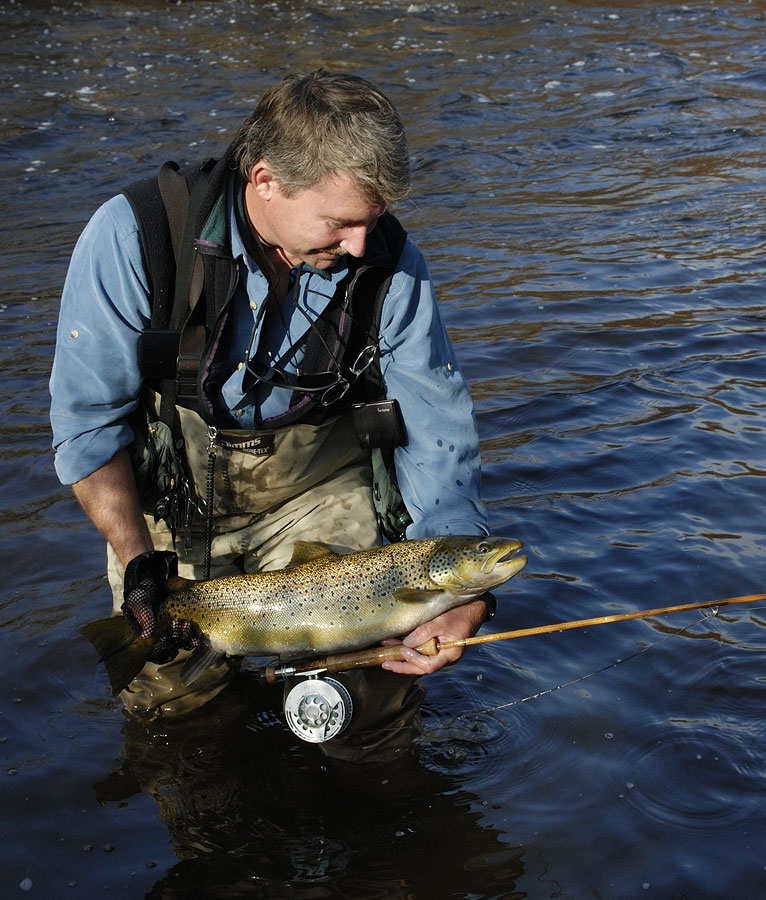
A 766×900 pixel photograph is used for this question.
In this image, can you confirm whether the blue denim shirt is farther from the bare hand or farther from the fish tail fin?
the fish tail fin

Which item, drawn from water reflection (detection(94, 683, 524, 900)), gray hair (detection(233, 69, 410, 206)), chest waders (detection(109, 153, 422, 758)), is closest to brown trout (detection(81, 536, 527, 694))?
chest waders (detection(109, 153, 422, 758))

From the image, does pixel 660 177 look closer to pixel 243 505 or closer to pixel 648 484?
pixel 648 484

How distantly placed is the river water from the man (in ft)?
1.34

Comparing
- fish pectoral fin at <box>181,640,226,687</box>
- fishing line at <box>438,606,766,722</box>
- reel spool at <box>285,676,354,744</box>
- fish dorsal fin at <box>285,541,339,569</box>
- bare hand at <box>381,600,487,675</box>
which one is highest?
fish dorsal fin at <box>285,541,339,569</box>

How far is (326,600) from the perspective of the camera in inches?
145

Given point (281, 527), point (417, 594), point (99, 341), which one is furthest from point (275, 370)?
point (417, 594)

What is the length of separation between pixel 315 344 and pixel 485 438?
3005mm

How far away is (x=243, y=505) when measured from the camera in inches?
162

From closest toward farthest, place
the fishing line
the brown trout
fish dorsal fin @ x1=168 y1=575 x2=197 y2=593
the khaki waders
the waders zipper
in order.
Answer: the brown trout
fish dorsal fin @ x1=168 y1=575 x2=197 y2=593
the waders zipper
the khaki waders
the fishing line

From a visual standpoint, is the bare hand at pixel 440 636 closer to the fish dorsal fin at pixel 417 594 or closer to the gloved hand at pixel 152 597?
the fish dorsal fin at pixel 417 594

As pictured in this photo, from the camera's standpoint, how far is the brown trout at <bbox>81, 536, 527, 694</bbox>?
3.56 m

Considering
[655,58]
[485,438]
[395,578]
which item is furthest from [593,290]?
[655,58]

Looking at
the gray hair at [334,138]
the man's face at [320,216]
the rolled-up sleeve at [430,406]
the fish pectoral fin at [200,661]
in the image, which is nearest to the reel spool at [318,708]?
the fish pectoral fin at [200,661]

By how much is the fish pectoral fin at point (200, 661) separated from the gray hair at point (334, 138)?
1538 mm
